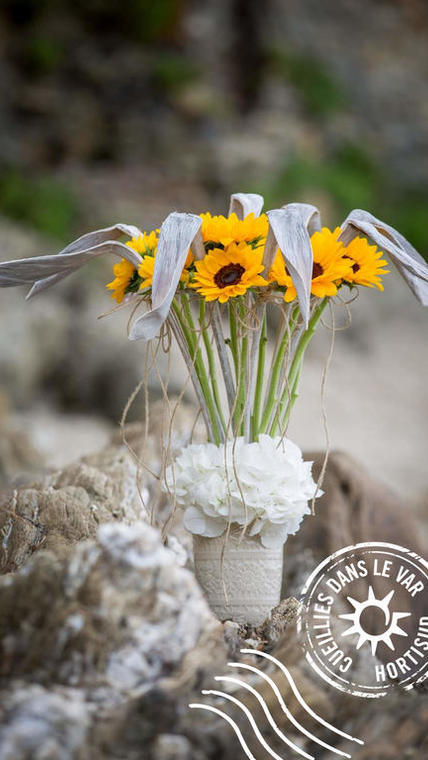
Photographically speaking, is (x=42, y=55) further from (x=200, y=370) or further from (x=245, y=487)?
(x=245, y=487)

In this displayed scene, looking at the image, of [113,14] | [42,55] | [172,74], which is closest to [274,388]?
[172,74]

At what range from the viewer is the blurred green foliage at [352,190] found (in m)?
6.50

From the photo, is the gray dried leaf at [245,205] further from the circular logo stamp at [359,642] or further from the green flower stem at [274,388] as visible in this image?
the circular logo stamp at [359,642]

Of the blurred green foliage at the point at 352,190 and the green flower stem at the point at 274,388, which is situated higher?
the blurred green foliage at the point at 352,190

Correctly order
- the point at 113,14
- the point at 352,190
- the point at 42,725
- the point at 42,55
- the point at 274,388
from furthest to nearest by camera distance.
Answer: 1. the point at 113,14
2. the point at 42,55
3. the point at 352,190
4. the point at 274,388
5. the point at 42,725

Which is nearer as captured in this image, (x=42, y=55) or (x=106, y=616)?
(x=106, y=616)

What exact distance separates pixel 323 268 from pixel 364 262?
0.27 ft

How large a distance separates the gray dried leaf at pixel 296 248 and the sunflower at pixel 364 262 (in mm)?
95

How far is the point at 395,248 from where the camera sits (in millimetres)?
1148

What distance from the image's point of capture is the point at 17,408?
4445 millimetres

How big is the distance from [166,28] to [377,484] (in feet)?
Answer: 21.7

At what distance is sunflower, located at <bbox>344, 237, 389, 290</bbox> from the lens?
3.82ft

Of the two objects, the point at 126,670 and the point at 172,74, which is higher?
the point at 172,74

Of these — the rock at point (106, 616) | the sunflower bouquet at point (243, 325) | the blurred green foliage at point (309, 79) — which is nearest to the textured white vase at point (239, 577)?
the sunflower bouquet at point (243, 325)
